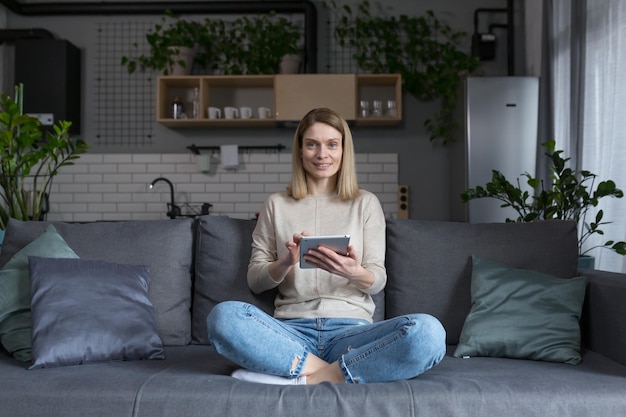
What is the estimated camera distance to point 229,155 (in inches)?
197

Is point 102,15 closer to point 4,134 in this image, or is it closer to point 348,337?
point 4,134

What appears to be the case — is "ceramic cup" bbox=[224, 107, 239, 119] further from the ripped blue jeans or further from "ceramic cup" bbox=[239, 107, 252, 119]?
the ripped blue jeans

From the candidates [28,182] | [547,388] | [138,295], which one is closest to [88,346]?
[138,295]

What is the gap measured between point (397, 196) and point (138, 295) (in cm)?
324

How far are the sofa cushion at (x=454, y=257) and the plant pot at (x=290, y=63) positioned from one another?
9.21ft

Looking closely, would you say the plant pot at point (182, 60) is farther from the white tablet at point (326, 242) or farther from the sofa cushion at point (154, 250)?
the white tablet at point (326, 242)

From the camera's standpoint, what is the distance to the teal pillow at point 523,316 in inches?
77.7

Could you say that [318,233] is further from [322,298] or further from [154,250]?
[154,250]

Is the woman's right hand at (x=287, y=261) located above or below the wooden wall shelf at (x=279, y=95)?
below

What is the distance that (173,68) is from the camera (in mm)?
4930

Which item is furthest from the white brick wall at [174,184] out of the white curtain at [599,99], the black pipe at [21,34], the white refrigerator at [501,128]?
the white curtain at [599,99]

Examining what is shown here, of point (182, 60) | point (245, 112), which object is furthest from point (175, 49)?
point (245, 112)

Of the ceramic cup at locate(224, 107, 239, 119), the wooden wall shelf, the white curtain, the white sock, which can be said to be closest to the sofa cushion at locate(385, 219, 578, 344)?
the white sock

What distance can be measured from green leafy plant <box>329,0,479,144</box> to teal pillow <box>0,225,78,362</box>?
3.36m
